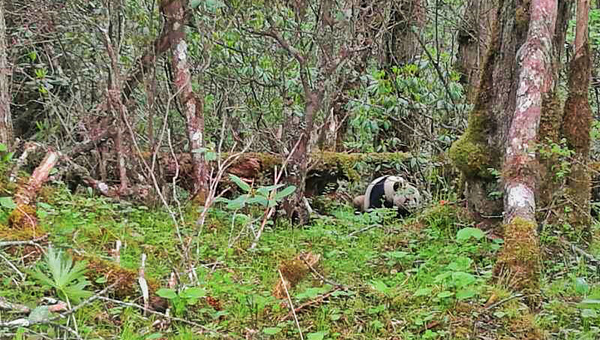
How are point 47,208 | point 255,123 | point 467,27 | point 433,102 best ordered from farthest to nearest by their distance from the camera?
point 467,27, point 255,123, point 433,102, point 47,208

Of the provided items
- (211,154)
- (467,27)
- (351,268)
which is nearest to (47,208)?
(211,154)

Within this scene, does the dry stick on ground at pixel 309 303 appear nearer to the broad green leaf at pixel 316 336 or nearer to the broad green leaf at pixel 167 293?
the broad green leaf at pixel 316 336

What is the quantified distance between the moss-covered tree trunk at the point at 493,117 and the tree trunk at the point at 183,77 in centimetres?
215

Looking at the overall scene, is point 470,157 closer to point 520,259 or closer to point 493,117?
point 493,117

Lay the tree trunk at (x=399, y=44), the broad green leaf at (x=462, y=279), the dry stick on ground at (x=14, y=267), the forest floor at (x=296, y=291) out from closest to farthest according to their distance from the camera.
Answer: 1. the forest floor at (x=296, y=291)
2. the dry stick on ground at (x=14, y=267)
3. the broad green leaf at (x=462, y=279)
4. the tree trunk at (x=399, y=44)

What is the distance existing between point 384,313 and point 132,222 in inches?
97.0

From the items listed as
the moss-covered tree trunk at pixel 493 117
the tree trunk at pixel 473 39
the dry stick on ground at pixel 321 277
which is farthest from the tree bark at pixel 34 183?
the tree trunk at pixel 473 39

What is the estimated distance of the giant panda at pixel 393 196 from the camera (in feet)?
20.3

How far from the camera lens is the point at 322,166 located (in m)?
6.91

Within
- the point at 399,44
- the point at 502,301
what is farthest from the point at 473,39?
the point at 502,301

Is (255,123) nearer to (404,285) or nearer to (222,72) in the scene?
(222,72)

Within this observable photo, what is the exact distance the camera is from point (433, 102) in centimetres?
618

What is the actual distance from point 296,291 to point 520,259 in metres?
1.12

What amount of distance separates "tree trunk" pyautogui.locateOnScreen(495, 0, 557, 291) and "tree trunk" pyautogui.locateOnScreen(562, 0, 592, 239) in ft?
1.50
